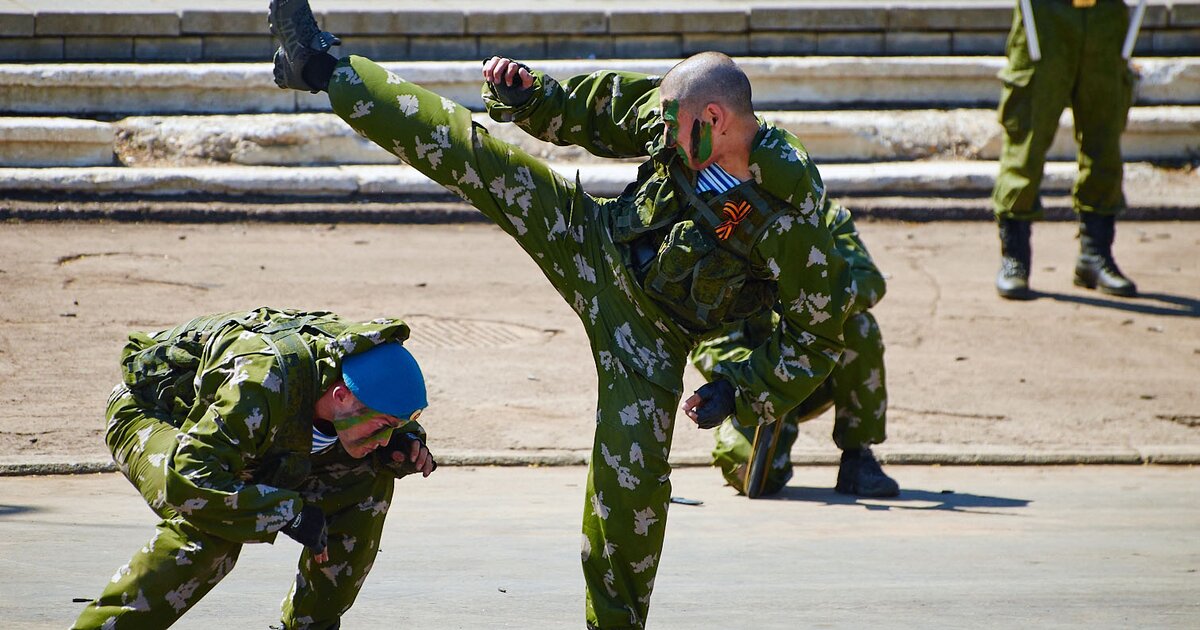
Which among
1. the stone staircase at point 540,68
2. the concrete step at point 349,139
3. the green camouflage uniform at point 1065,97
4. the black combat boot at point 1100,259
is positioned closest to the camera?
the green camouflage uniform at point 1065,97

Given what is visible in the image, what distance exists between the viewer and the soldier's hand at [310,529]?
3381 mm

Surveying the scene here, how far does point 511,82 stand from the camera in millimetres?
4129

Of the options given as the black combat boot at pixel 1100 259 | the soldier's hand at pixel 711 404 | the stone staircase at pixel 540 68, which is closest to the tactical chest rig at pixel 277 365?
the soldier's hand at pixel 711 404

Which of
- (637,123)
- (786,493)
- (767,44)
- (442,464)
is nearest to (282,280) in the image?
(442,464)

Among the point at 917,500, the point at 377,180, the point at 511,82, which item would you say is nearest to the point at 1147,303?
the point at 917,500

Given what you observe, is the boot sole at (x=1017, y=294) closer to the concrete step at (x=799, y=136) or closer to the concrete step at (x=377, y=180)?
the concrete step at (x=377, y=180)

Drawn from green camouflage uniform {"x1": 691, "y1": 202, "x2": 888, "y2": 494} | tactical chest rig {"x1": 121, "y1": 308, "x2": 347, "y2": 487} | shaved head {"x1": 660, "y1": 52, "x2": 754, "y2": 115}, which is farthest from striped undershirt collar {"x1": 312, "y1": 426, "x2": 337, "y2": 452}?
green camouflage uniform {"x1": 691, "y1": 202, "x2": 888, "y2": 494}

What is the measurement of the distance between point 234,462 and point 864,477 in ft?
9.72

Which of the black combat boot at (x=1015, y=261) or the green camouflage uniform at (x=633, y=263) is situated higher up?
the green camouflage uniform at (x=633, y=263)

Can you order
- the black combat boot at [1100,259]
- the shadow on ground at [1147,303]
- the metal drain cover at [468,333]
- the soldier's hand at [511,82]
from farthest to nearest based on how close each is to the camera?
the black combat boot at [1100,259] → the shadow on ground at [1147,303] → the metal drain cover at [468,333] → the soldier's hand at [511,82]

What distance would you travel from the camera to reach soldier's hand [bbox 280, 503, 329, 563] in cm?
338

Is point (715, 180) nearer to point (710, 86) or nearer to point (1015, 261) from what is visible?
point (710, 86)

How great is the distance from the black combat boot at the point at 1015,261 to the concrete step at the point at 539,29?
369 cm

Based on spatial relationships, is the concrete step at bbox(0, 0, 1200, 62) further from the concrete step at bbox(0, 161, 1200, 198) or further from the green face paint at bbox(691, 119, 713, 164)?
the green face paint at bbox(691, 119, 713, 164)
